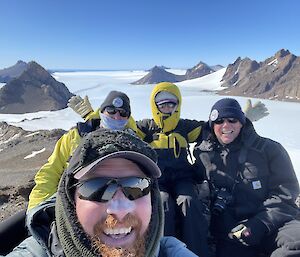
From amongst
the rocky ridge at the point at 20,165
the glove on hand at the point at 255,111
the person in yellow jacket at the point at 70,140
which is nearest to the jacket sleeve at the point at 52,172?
the person in yellow jacket at the point at 70,140

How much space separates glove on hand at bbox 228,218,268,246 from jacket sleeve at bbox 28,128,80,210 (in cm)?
166

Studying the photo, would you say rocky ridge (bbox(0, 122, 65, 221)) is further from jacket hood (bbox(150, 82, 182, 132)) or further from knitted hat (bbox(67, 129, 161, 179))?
knitted hat (bbox(67, 129, 161, 179))

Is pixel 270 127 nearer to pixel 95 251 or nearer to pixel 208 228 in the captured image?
pixel 208 228

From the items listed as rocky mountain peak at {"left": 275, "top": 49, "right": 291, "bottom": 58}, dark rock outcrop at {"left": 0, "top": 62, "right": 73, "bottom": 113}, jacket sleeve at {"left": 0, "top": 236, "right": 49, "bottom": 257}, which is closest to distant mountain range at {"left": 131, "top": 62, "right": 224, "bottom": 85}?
rocky mountain peak at {"left": 275, "top": 49, "right": 291, "bottom": 58}

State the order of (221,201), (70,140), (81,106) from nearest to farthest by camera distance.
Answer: (221,201) < (70,140) < (81,106)

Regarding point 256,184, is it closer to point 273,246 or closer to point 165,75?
point 273,246

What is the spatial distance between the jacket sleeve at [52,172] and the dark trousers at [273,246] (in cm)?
166

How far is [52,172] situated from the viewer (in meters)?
3.06

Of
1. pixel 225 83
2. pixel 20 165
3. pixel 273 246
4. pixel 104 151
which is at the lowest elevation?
pixel 225 83

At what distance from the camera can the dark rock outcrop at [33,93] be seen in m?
44.1

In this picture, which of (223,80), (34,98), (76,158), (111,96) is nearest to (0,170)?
(111,96)

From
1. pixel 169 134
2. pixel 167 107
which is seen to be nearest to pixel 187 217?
pixel 169 134

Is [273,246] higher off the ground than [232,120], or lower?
lower

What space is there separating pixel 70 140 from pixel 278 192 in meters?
2.03
